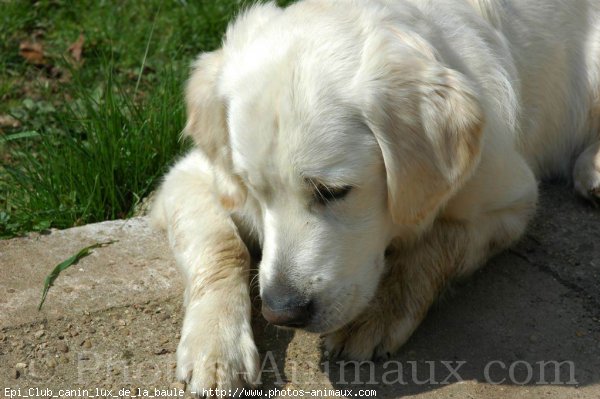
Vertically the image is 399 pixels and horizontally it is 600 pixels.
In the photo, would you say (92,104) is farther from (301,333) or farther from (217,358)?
(217,358)

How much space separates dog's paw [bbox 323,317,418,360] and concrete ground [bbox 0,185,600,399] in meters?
0.04

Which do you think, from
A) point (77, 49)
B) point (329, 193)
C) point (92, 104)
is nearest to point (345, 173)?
point (329, 193)

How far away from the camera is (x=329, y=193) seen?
3.03 meters

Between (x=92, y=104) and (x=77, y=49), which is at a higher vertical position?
(x=92, y=104)

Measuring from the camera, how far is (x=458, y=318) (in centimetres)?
351

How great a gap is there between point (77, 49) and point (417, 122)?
3.24 metres

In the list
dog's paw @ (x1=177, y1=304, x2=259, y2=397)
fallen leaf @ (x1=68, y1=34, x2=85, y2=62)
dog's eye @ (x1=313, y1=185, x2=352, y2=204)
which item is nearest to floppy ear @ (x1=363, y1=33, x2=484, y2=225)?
dog's eye @ (x1=313, y1=185, x2=352, y2=204)

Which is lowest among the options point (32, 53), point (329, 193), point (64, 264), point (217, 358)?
point (32, 53)

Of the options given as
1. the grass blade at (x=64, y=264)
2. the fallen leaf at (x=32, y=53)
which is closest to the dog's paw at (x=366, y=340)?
the grass blade at (x=64, y=264)

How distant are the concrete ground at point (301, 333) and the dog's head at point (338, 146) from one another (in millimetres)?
317

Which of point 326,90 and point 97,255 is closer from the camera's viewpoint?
point 326,90

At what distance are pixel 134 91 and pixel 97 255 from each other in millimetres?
1613

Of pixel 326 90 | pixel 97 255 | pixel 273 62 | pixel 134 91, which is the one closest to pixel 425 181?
pixel 326 90

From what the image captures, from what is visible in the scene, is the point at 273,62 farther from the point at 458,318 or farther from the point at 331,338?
the point at 458,318
